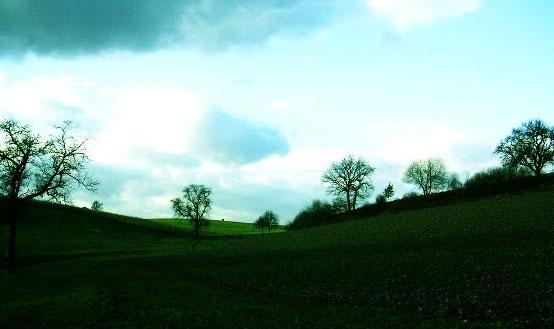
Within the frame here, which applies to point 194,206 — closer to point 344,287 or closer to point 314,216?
point 314,216

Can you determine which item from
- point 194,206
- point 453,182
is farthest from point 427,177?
point 194,206

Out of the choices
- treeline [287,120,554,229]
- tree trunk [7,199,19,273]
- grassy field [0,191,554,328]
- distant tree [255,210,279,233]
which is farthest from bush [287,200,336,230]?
tree trunk [7,199,19,273]

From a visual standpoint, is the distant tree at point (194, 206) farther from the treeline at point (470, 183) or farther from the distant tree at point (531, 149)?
the distant tree at point (531, 149)

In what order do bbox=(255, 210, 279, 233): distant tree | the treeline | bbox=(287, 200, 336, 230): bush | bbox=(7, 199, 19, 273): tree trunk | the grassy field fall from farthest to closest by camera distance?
bbox=(255, 210, 279, 233): distant tree < bbox=(287, 200, 336, 230): bush < the treeline < bbox=(7, 199, 19, 273): tree trunk < the grassy field

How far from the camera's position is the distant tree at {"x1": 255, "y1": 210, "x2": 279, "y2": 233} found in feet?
566

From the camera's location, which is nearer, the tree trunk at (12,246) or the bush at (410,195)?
the tree trunk at (12,246)

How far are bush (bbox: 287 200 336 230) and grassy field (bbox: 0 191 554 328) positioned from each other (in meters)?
57.9

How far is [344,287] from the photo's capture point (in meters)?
28.5

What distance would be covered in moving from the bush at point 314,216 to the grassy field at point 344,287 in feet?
190

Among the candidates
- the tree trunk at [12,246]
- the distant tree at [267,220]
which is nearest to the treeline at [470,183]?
the distant tree at [267,220]

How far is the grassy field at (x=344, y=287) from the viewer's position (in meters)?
19.7

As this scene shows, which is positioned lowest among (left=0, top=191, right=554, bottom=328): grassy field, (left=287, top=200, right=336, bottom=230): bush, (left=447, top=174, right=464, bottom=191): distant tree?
(left=0, top=191, right=554, bottom=328): grassy field

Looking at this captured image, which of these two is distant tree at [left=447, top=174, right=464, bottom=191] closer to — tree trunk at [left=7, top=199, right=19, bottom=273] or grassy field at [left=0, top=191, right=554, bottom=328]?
grassy field at [left=0, top=191, right=554, bottom=328]

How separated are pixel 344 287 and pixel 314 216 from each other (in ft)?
308
